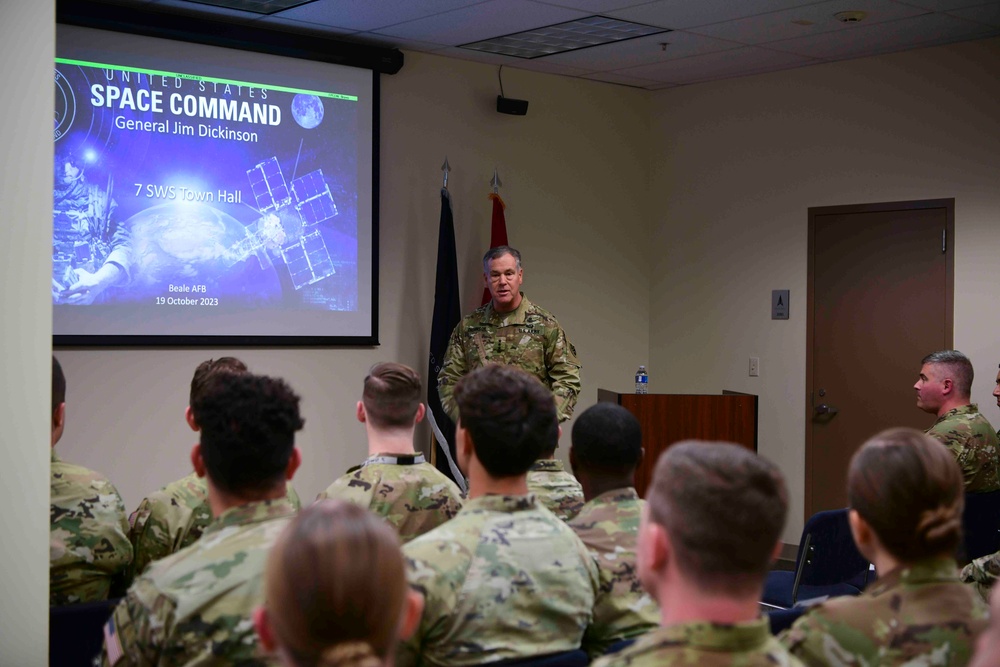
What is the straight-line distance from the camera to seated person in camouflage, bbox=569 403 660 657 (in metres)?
2.32

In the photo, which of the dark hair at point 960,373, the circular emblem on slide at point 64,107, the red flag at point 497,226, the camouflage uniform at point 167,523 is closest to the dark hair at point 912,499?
the camouflage uniform at point 167,523

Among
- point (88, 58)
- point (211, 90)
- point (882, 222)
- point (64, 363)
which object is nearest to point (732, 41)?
point (882, 222)

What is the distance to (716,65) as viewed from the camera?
655 centimetres

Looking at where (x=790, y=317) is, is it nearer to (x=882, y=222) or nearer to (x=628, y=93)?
(x=882, y=222)

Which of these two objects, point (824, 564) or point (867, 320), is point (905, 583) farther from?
point (867, 320)

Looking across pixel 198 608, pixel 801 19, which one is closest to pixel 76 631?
pixel 198 608

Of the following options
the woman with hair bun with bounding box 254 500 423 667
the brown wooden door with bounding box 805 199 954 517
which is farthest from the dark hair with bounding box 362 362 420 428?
the brown wooden door with bounding box 805 199 954 517

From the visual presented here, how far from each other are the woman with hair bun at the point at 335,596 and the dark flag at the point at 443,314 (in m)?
4.87

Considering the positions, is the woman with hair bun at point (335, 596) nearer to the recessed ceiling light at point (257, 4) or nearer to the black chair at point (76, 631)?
the black chair at point (76, 631)

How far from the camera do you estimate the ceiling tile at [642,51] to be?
5.86m

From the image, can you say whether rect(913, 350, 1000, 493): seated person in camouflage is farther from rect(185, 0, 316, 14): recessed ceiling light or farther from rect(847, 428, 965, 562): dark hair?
rect(185, 0, 316, 14): recessed ceiling light

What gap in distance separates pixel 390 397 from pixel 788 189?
4.43 m

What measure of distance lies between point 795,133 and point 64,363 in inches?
178

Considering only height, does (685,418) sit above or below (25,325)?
below
